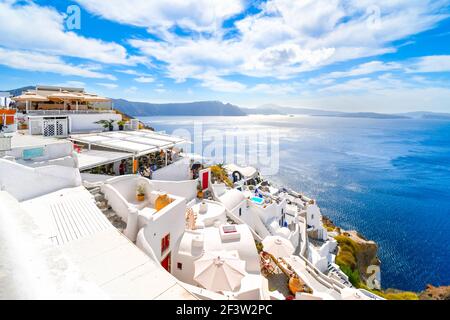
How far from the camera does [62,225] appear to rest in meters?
7.89

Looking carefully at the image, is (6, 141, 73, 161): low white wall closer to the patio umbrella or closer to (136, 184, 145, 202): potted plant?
(136, 184, 145, 202): potted plant

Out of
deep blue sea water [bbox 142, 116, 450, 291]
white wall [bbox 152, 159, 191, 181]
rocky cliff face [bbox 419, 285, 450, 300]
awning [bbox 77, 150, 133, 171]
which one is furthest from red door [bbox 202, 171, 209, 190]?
deep blue sea water [bbox 142, 116, 450, 291]

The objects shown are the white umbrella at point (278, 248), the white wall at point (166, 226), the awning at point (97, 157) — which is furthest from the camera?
the white umbrella at point (278, 248)

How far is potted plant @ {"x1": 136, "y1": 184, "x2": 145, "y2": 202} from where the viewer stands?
13498 millimetres

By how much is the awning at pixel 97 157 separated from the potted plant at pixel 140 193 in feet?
10.7

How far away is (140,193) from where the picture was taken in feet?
44.6

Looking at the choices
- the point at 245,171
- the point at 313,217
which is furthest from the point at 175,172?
the point at 245,171

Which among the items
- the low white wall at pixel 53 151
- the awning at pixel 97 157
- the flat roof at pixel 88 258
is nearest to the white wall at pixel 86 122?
the awning at pixel 97 157

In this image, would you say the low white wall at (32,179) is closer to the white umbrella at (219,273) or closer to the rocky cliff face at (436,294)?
the white umbrella at (219,273)

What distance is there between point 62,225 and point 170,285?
4.68 metres

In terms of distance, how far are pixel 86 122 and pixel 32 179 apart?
16554mm

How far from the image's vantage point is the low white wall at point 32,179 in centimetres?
895

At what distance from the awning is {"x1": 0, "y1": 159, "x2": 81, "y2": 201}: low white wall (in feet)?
8.38

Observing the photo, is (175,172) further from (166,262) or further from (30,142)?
(166,262)
